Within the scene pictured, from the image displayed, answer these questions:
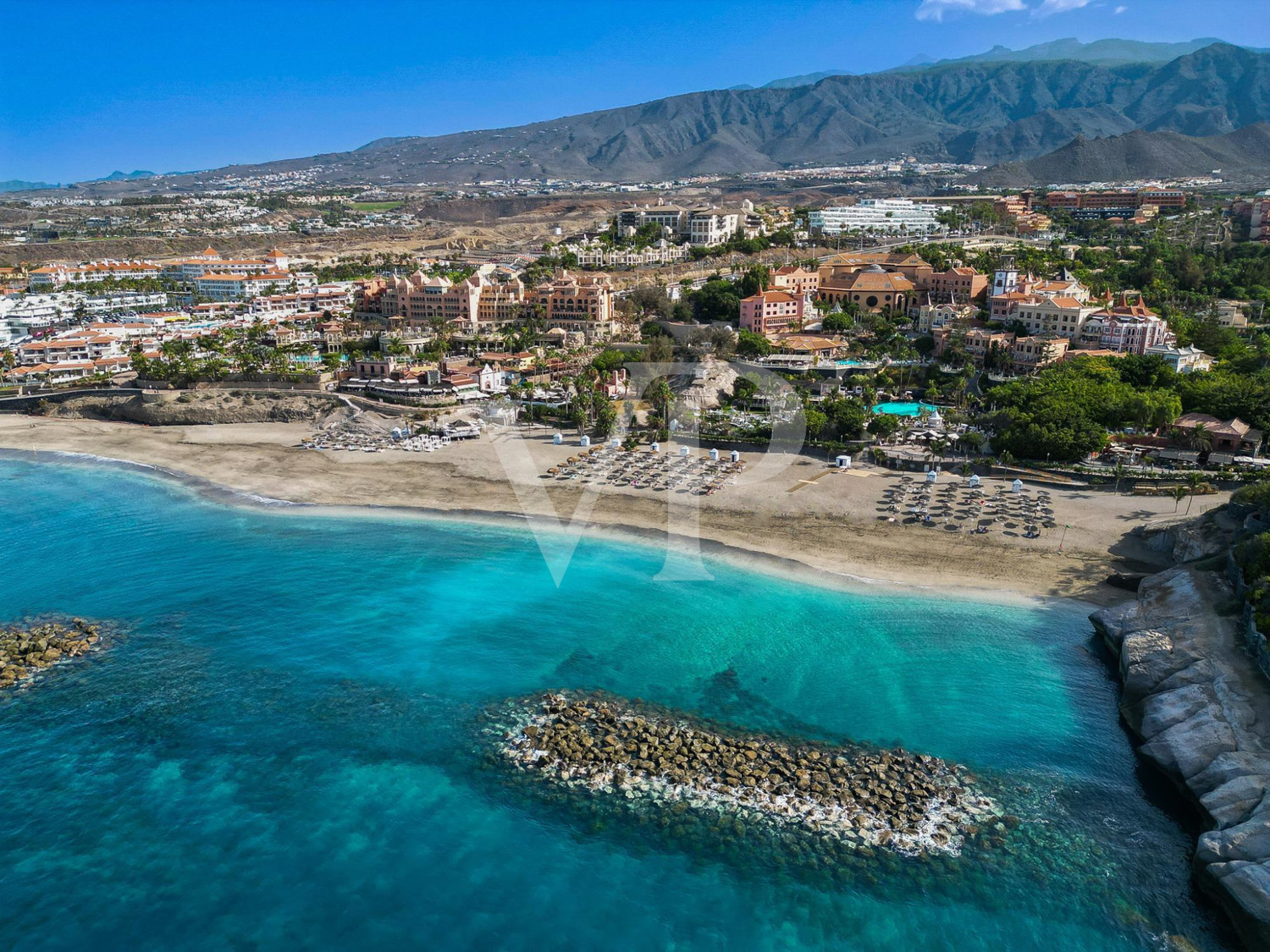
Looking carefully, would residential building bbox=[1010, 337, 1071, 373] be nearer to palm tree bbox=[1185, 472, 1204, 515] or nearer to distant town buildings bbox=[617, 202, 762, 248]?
palm tree bbox=[1185, 472, 1204, 515]

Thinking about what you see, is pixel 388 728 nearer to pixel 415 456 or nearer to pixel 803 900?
pixel 803 900

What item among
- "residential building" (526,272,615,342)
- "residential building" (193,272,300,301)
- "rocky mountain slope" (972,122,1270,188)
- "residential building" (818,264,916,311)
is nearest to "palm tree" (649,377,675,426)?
A: "residential building" (526,272,615,342)

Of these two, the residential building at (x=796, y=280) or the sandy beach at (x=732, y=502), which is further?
the residential building at (x=796, y=280)

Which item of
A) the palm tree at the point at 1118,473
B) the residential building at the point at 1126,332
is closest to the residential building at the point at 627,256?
the residential building at the point at 1126,332

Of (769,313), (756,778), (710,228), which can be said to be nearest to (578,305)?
(769,313)

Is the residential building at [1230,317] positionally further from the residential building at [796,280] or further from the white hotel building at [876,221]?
the white hotel building at [876,221]

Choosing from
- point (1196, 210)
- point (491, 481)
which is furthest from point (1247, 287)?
point (491, 481)
